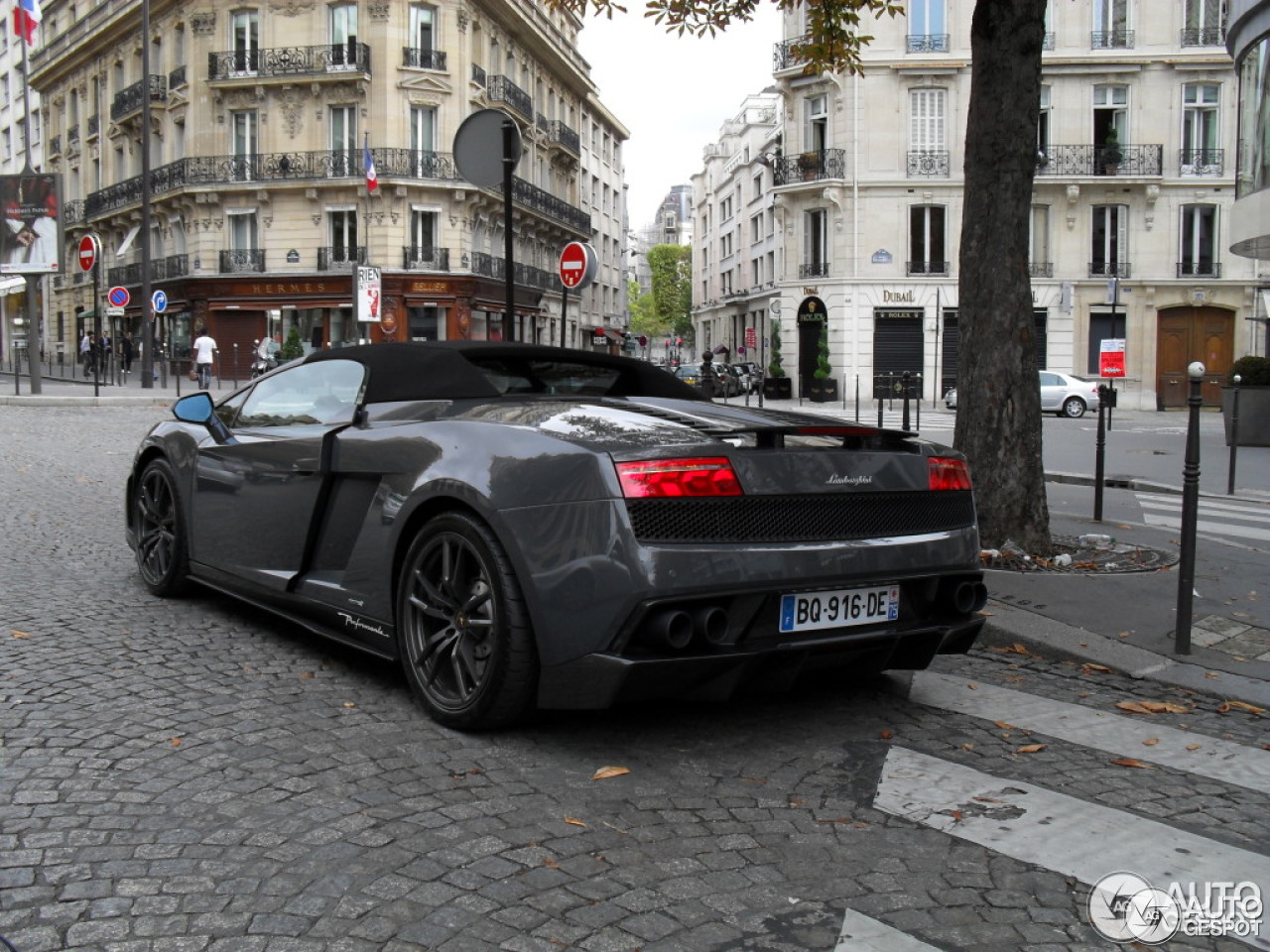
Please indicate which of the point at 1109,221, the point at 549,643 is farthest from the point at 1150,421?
the point at 549,643

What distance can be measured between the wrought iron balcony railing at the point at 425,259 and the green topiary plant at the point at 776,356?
12.6m

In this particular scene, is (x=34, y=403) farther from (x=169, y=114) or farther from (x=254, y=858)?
(x=169, y=114)

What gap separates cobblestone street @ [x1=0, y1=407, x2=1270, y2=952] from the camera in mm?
2559

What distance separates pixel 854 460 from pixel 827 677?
1079mm

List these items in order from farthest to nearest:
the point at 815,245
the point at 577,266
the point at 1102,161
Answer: the point at 815,245, the point at 1102,161, the point at 577,266

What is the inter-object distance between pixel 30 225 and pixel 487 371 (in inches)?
964

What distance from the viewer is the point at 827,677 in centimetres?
455

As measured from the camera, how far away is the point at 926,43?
1613 inches

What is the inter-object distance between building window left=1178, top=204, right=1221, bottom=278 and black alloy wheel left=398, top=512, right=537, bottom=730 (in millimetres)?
42550

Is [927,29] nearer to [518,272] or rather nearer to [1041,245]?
[1041,245]

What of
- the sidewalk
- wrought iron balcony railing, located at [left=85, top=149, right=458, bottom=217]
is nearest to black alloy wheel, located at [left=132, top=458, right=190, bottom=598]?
the sidewalk

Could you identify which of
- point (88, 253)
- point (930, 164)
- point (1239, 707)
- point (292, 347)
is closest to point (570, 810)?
point (1239, 707)

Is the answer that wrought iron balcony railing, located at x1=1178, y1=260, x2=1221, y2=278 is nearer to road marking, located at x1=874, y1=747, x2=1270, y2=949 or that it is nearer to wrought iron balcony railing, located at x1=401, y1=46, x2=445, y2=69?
wrought iron balcony railing, located at x1=401, y1=46, x2=445, y2=69

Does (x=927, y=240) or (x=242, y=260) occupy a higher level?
(x=927, y=240)
